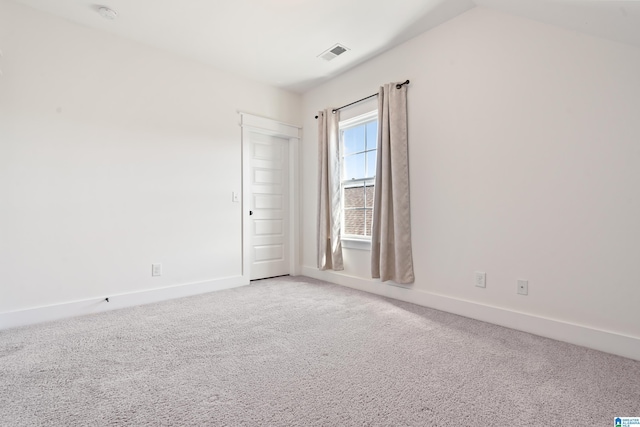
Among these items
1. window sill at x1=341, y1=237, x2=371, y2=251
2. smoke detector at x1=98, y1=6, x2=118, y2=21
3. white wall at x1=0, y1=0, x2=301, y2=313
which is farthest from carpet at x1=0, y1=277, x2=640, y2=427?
smoke detector at x1=98, y1=6, x2=118, y2=21

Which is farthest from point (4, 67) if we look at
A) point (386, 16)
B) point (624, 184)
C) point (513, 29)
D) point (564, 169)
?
point (624, 184)

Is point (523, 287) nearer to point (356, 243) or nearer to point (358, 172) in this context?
point (356, 243)

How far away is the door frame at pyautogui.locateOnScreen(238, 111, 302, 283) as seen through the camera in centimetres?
371

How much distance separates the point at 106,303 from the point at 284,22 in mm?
3044

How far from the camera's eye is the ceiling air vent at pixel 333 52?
3.07 metres

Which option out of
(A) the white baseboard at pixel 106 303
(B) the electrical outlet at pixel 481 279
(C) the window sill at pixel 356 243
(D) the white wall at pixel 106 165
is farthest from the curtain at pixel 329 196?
(B) the electrical outlet at pixel 481 279

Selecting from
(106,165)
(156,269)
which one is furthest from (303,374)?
(106,165)

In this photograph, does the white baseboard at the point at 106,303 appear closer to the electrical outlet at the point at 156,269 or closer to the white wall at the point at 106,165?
the white wall at the point at 106,165

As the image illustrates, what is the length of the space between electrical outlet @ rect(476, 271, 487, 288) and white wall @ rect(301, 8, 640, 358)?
0.12ft

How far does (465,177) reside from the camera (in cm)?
258

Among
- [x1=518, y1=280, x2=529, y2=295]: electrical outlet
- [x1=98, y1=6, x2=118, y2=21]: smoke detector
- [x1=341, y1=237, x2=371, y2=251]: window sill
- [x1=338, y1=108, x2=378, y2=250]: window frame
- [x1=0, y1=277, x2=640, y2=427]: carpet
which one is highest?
[x1=98, y1=6, x2=118, y2=21]: smoke detector

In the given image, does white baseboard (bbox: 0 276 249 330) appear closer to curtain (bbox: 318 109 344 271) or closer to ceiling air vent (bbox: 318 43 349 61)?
curtain (bbox: 318 109 344 271)

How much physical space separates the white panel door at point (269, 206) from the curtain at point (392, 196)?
1.53 meters

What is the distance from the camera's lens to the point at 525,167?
2.23 meters
